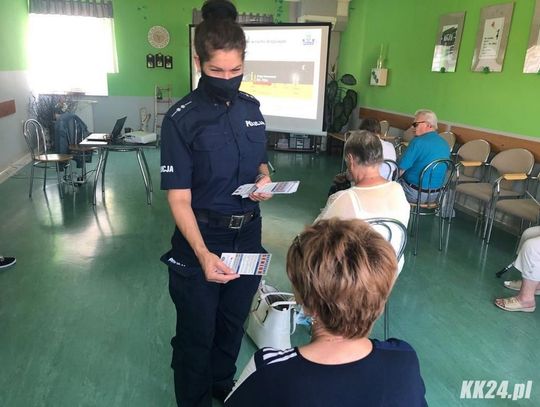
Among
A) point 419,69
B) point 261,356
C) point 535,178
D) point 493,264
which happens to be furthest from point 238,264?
point 419,69

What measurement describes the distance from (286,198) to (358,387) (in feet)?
14.1

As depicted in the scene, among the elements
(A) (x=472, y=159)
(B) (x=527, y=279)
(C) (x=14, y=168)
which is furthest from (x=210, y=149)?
(C) (x=14, y=168)

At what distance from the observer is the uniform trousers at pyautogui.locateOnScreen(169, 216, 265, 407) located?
145 cm

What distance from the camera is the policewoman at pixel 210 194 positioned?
1.27 m

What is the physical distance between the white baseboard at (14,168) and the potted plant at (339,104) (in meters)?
4.87

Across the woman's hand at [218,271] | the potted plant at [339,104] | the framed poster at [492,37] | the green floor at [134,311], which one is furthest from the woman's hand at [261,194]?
the potted plant at [339,104]

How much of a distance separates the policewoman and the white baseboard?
4895 mm

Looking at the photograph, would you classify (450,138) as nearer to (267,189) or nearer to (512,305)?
(512,305)

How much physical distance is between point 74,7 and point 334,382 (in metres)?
8.47

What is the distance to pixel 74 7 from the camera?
742 centimetres

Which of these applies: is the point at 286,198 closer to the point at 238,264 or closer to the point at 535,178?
the point at 535,178

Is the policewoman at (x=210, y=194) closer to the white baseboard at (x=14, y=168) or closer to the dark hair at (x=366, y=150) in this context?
the dark hair at (x=366, y=150)

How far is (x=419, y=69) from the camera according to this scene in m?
5.74

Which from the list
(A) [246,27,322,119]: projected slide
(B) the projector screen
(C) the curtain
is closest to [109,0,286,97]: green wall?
(C) the curtain
